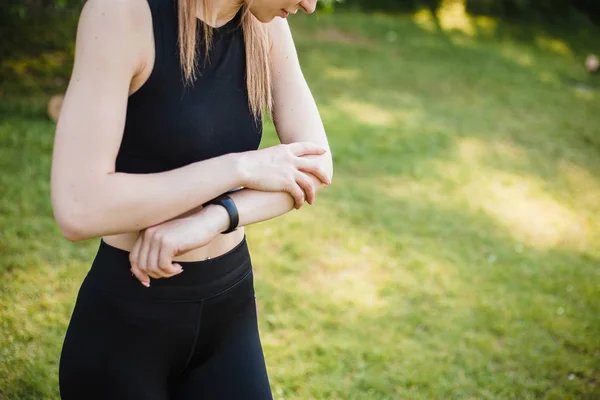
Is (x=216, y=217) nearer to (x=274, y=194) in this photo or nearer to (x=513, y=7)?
(x=274, y=194)

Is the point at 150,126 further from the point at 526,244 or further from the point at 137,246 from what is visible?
the point at 526,244

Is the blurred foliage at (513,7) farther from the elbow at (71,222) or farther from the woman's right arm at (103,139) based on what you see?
the elbow at (71,222)

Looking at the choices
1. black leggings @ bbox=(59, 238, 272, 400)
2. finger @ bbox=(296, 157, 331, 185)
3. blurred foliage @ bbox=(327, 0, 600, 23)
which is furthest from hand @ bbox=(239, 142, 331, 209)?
blurred foliage @ bbox=(327, 0, 600, 23)

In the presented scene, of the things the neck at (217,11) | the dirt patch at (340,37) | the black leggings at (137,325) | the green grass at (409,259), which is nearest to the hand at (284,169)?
the black leggings at (137,325)

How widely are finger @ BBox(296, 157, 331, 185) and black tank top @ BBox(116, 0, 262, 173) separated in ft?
0.56

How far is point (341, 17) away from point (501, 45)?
3119 mm

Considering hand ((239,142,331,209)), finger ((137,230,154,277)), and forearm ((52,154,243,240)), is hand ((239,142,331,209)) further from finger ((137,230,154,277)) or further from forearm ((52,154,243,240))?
finger ((137,230,154,277))

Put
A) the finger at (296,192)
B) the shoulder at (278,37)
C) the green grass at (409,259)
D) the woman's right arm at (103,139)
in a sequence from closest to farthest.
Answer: the woman's right arm at (103,139) → the finger at (296,192) → the shoulder at (278,37) → the green grass at (409,259)

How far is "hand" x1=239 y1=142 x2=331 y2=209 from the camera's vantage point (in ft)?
5.19

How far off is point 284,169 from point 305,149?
119mm

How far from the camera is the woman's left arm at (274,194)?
146 centimetres

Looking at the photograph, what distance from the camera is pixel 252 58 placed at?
166cm

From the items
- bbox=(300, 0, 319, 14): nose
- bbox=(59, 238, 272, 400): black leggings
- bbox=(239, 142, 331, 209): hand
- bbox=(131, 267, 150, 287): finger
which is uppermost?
bbox=(300, 0, 319, 14): nose

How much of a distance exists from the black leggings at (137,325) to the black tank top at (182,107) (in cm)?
29
